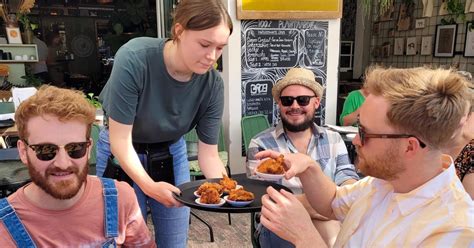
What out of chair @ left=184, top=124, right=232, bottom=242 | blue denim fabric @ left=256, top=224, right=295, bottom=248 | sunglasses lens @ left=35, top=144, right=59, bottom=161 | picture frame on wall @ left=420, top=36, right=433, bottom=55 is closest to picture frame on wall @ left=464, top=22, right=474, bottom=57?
picture frame on wall @ left=420, top=36, right=433, bottom=55

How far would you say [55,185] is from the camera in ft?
4.44

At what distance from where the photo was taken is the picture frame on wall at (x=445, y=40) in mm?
5984

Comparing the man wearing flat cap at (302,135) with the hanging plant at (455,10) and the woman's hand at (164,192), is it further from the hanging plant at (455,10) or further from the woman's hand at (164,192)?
the hanging plant at (455,10)

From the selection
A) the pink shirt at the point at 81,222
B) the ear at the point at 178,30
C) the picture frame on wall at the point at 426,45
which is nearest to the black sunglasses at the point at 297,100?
the ear at the point at 178,30

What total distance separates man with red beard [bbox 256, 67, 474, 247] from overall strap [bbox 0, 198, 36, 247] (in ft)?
2.75

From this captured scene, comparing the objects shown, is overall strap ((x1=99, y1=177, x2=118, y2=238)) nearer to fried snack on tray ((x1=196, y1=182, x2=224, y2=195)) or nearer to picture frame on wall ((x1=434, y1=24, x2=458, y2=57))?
fried snack on tray ((x1=196, y1=182, x2=224, y2=195))

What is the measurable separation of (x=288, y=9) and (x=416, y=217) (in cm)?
331

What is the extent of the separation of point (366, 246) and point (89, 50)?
Result: 34.9 feet

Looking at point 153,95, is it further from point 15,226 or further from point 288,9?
point 288,9

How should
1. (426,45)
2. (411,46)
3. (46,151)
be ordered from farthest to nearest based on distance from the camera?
(411,46) < (426,45) < (46,151)

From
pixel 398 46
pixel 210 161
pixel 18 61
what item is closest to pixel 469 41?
pixel 398 46

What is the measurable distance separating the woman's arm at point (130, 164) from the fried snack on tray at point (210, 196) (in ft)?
0.41

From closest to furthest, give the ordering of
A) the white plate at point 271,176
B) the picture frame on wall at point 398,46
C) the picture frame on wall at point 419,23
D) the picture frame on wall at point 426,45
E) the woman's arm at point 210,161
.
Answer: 1. the white plate at point 271,176
2. the woman's arm at point 210,161
3. the picture frame on wall at point 426,45
4. the picture frame on wall at point 419,23
5. the picture frame on wall at point 398,46

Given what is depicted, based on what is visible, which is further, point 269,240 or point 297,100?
point 297,100
